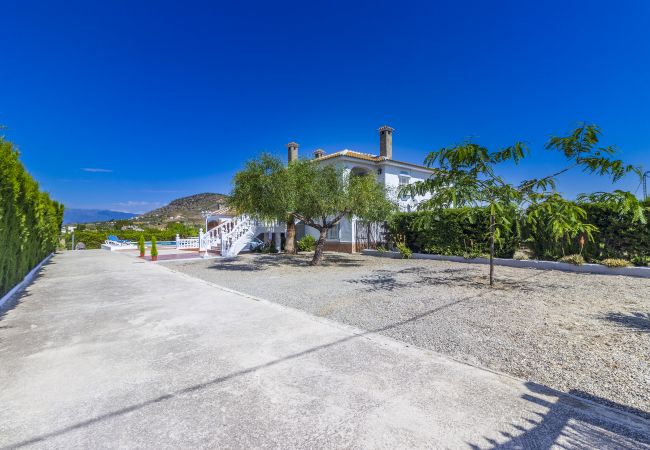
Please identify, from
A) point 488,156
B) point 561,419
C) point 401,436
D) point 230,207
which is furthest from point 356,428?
point 230,207

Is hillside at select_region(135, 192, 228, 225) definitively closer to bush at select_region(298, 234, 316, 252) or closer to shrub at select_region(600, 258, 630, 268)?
bush at select_region(298, 234, 316, 252)

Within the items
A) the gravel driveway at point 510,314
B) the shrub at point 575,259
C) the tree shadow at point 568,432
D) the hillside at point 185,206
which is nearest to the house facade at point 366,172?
the gravel driveway at point 510,314

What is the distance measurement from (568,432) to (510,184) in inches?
307

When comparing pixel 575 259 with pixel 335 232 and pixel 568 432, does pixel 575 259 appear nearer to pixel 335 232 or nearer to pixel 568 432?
pixel 568 432

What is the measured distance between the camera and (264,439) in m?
2.72

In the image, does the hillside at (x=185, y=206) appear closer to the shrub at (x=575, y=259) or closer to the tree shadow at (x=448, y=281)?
the tree shadow at (x=448, y=281)

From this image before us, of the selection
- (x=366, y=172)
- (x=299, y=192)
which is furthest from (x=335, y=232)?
(x=299, y=192)

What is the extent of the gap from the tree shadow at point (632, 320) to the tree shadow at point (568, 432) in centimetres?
355

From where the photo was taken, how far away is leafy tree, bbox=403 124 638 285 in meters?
8.08

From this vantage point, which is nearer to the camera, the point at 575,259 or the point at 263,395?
the point at 263,395

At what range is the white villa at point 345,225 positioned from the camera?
2094cm

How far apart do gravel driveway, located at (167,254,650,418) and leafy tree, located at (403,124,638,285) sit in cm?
174

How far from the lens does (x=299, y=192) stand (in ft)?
42.9

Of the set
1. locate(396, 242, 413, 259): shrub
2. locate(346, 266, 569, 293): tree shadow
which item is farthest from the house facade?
locate(346, 266, 569, 293): tree shadow
